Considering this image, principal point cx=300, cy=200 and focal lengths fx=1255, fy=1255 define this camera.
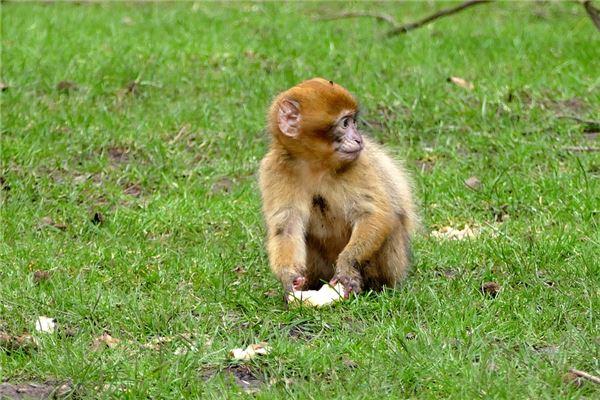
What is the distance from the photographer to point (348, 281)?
667 cm

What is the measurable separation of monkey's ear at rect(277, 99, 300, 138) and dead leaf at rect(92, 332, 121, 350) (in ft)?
4.90

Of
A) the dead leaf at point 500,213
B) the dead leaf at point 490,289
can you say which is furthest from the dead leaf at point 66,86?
the dead leaf at point 490,289

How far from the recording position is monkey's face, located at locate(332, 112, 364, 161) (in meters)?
6.70

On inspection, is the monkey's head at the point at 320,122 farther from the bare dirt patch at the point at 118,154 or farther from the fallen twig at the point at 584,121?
the fallen twig at the point at 584,121

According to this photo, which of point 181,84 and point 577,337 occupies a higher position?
point 577,337

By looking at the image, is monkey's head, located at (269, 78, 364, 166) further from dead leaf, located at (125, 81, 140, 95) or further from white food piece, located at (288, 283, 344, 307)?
dead leaf, located at (125, 81, 140, 95)

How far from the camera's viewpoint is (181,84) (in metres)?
11.2

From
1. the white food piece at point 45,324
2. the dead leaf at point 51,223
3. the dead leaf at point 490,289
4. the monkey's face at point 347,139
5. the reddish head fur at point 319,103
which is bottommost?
the dead leaf at point 51,223

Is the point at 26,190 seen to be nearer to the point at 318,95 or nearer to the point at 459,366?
the point at 318,95

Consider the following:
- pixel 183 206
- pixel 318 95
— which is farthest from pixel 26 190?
pixel 318 95

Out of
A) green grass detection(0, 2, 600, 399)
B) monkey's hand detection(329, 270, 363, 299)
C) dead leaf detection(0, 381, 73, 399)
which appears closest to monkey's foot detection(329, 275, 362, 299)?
monkey's hand detection(329, 270, 363, 299)

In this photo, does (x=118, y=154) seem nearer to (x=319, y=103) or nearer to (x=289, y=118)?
(x=289, y=118)

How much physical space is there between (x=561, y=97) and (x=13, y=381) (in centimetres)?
631

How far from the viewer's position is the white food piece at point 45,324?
20.6 ft
